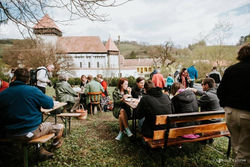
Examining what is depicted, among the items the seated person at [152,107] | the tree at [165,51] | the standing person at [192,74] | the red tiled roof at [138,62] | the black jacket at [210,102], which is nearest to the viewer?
the seated person at [152,107]

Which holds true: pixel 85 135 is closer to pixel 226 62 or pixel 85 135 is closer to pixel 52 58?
pixel 226 62

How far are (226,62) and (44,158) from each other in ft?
69.6

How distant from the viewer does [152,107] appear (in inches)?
114

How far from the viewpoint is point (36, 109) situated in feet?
8.39

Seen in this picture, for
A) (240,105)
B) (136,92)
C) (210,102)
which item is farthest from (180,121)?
(136,92)

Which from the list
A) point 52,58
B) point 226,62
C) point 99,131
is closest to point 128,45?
point 52,58

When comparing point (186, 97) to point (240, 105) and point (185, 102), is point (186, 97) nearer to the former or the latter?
point (185, 102)

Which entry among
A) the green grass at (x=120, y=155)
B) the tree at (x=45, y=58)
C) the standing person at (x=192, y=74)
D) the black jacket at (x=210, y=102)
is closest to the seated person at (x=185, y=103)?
the black jacket at (x=210, y=102)

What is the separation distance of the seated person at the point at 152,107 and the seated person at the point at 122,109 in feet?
3.25

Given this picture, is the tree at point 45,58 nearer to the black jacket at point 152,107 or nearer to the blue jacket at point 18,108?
the blue jacket at point 18,108

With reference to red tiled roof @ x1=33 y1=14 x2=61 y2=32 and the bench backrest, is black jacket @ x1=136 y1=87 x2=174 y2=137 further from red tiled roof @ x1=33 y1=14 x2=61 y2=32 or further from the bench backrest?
red tiled roof @ x1=33 y1=14 x2=61 y2=32

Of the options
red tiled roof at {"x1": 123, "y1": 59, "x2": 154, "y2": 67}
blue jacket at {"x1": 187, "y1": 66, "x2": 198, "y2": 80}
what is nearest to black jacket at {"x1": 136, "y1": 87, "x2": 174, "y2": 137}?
blue jacket at {"x1": 187, "y1": 66, "x2": 198, "y2": 80}

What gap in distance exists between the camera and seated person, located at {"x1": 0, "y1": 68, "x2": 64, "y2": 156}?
2.33 metres

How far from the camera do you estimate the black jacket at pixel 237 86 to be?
76.7 inches
